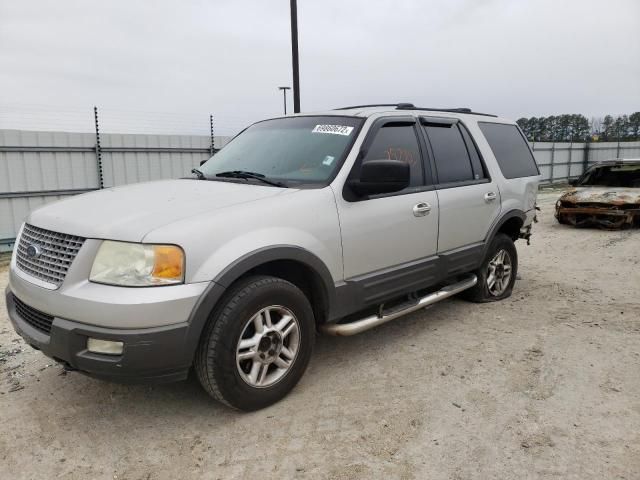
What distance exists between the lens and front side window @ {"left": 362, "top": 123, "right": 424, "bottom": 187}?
3.83 metres

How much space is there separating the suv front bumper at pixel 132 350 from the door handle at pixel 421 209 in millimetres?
1985

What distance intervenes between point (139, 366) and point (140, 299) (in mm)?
357

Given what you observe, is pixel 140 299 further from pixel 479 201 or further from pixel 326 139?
pixel 479 201

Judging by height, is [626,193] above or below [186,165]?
below

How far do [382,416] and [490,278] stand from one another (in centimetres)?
276

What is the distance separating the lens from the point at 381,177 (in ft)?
10.9

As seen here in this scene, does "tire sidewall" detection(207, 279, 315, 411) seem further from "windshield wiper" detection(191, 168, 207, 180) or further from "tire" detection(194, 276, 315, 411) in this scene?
"windshield wiper" detection(191, 168, 207, 180)

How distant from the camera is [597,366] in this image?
12.3 ft

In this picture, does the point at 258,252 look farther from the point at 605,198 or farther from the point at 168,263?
the point at 605,198

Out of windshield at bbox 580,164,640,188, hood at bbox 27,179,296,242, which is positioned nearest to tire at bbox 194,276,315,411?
hood at bbox 27,179,296,242

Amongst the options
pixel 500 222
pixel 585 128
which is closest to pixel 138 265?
pixel 500 222

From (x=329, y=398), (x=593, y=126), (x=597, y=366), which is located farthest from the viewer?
(x=593, y=126)

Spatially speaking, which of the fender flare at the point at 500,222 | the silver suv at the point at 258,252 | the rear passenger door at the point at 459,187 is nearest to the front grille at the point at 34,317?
the silver suv at the point at 258,252

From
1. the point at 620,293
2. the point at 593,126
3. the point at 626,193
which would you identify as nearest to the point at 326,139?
the point at 620,293
